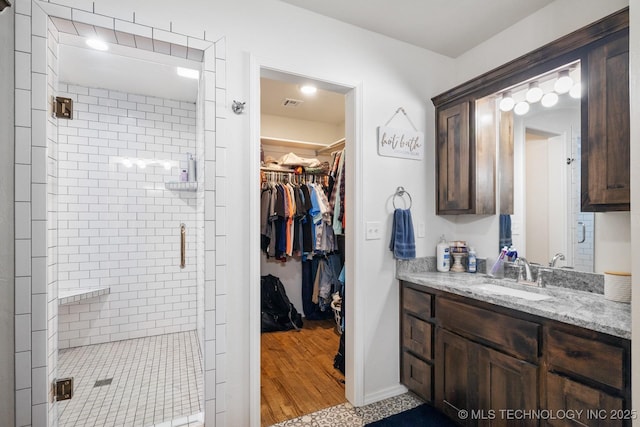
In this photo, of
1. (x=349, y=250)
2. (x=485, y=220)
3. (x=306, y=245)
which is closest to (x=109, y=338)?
(x=306, y=245)

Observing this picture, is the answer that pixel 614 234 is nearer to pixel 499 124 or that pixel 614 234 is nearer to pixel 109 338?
pixel 499 124

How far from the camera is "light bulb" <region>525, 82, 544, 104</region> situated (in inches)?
73.0

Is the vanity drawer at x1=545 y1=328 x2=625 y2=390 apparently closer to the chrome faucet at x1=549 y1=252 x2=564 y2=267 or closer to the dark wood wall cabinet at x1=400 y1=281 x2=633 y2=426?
the dark wood wall cabinet at x1=400 y1=281 x2=633 y2=426

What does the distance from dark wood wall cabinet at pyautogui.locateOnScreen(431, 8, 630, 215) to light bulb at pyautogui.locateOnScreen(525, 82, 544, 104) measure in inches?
5.1

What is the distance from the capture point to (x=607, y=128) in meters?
1.41

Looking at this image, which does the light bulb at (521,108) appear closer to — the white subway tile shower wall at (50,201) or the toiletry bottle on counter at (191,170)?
the white subway tile shower wall at (50,201)

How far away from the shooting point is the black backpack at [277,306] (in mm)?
3441

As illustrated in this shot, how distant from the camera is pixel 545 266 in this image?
1.90 metres

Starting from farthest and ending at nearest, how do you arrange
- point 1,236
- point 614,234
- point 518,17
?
point 518,17 < point 614,234 < point 1,236

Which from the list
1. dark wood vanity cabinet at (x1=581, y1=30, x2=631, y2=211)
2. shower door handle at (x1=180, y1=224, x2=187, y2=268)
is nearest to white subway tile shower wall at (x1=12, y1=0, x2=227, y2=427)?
shower door handle at (x1=180, y1=224, x2=187, y2=268)

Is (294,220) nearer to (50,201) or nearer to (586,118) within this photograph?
(50,201)

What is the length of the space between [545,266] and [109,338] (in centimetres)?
366

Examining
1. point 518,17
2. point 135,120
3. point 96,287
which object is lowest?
point 96,287

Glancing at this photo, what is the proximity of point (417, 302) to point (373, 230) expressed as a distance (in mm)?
545
